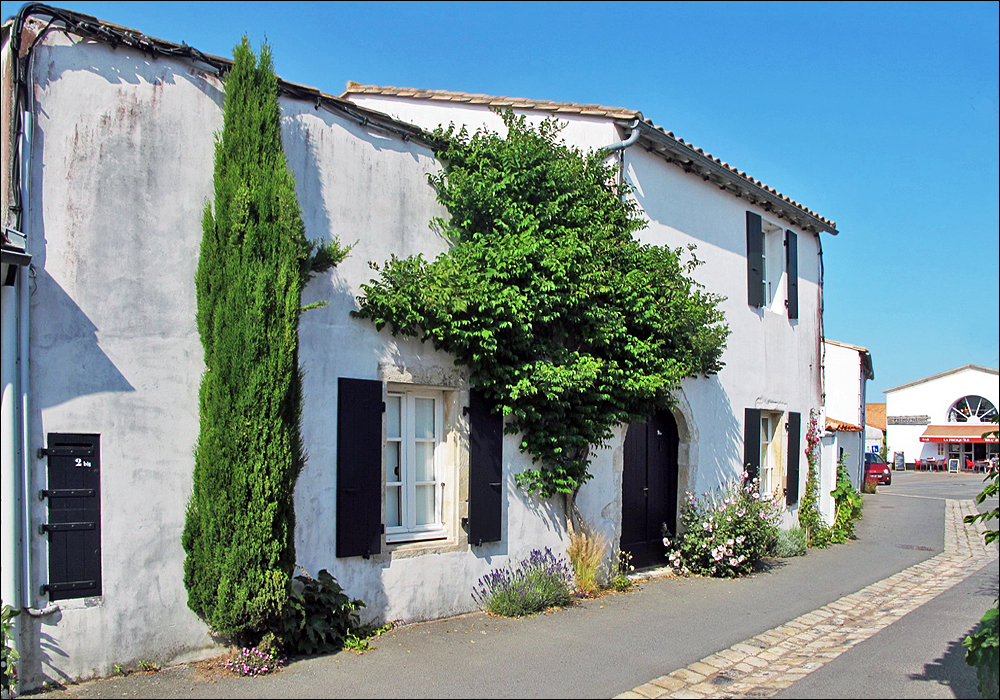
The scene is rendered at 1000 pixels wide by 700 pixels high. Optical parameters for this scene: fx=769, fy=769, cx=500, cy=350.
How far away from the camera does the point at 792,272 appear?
12.4 metres

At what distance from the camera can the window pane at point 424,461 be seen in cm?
691

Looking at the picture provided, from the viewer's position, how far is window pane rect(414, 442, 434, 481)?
272 inches

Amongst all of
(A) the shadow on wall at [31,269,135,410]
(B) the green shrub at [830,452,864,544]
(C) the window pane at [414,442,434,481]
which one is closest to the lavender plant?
(C) the window pane at [414,442,434,481]

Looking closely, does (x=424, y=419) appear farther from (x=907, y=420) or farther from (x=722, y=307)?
(x=907, y=420)

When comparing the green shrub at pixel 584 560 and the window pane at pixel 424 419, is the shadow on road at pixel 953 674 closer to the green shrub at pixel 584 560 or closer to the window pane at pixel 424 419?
the green shrub at pixel 584 560

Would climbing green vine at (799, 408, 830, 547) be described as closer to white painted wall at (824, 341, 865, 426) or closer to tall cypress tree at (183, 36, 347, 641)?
tall cypress tree at (183, 36, 347, 641)

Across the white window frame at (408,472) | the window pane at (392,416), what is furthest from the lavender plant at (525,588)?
the window pane at (392,416)

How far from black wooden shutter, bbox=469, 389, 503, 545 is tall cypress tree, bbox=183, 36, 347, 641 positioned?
1.96 m

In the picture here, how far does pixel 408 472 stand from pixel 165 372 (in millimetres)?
2305

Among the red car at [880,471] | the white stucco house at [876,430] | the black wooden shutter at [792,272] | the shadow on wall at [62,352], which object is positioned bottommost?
the red car at [880,471]

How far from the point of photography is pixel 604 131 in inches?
343

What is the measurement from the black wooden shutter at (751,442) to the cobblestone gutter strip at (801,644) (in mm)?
2227

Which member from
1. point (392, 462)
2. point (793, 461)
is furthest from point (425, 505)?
point (793, 461)

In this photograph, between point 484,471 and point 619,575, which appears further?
point 619,575
